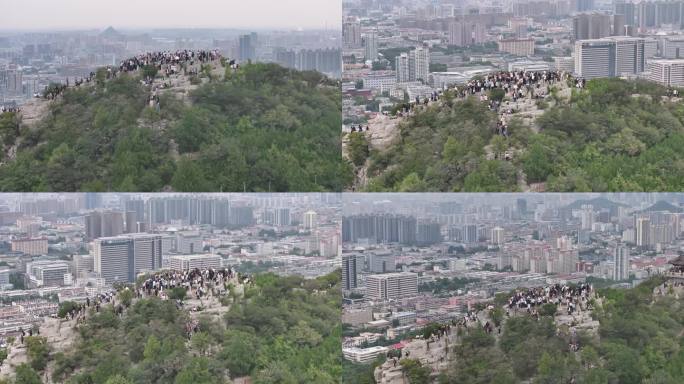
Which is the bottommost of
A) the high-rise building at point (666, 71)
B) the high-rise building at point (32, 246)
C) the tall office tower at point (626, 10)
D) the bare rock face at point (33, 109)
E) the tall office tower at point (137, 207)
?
the high-rise building at point (32, 246)

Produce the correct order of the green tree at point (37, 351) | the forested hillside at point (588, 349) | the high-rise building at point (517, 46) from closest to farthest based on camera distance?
1. the forested hillside at point (588, 349)
2. the green tree at point (37, 351)
3. the high-rise building at point (517, 46)

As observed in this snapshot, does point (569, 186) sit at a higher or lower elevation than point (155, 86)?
lower

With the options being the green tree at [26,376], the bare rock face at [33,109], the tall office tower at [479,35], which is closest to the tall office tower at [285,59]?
the tall office tower at [479,35]

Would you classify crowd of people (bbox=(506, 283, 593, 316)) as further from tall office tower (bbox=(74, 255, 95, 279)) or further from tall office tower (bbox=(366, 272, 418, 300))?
tall office tower (bbox=(74, 255, 95, 279))

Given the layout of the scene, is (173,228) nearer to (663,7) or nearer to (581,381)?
(581,381)

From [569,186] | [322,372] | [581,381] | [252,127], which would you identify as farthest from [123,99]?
[581,381]

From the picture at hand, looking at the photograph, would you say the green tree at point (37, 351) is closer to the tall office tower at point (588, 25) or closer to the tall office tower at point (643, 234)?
the tall office tower at point (643, 234)

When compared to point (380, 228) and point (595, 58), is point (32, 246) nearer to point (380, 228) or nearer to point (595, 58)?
point (380, 228)
